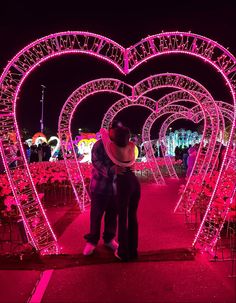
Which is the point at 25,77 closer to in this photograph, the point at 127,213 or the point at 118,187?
the point at 118,187

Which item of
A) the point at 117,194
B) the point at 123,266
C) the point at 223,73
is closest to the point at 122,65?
the point at 223,73

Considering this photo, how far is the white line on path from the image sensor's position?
14.4 feet

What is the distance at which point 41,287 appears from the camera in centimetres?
467

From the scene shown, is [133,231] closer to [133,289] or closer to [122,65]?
[133,289]

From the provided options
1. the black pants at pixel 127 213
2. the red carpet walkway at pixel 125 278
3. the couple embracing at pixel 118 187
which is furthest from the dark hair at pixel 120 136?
the red carpet walkway at pixel 125 278

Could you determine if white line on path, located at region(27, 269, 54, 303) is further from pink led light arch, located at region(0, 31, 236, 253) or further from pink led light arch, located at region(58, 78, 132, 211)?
pink led light arch, located at region(58, 78, 132, 211)

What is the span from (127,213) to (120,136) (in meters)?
1.08

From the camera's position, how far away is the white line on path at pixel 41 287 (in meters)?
4.38

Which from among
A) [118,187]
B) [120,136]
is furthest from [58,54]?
[118,187]

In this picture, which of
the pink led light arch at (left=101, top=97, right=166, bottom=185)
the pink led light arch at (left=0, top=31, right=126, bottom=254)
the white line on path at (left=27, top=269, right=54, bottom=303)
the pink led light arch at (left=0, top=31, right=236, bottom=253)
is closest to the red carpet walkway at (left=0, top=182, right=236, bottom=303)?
the white line on path at (left=27, top=269, right=54, bottom=303)

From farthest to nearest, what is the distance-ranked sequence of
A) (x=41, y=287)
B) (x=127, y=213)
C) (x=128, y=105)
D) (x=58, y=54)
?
(x=128, y=105), (x=58, y=54), (x=127, y=213), (x=41, y=287)

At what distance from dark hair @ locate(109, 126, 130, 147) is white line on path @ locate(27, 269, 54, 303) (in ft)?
6.40

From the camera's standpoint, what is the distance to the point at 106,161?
5871mm

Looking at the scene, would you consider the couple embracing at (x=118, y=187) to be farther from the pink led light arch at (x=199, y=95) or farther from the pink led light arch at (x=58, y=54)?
the pink led light arch at (x=199, y=95)
